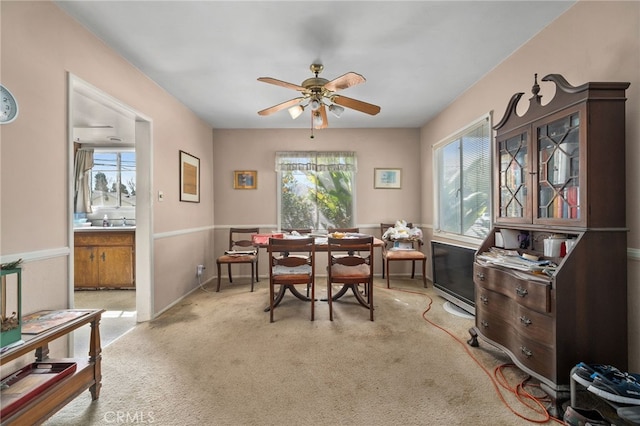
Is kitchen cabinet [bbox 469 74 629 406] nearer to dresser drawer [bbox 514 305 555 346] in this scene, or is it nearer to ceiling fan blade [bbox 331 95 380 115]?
dresser drawer [bbox 514 305 555 346]

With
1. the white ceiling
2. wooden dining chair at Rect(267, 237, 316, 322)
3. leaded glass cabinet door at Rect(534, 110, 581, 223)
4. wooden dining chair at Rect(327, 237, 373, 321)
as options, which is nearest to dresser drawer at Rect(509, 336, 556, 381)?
leaded glass cabinet door at Rect(534, 110, 581, 223)

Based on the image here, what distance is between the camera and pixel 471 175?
3.36m

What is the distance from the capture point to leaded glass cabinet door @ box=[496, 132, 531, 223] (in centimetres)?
199

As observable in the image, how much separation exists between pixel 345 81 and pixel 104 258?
4187mm

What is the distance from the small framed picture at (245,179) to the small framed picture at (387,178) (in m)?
2.11

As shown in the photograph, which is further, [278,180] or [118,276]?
[278,180]

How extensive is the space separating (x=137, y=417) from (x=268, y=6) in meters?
2.70

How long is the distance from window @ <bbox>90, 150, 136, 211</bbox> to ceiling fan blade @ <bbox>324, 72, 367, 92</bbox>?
4.23 m

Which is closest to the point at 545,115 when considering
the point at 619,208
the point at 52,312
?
the point at 619,208

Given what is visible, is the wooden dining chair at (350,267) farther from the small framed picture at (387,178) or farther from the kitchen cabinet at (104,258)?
the kitchen cabinet at (104,258)

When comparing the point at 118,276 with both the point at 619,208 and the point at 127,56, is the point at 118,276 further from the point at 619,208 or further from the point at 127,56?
the point at 619,208

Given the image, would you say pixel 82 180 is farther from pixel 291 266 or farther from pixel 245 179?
pixel 291 266

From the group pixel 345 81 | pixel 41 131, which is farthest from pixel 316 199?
pixel 41 131

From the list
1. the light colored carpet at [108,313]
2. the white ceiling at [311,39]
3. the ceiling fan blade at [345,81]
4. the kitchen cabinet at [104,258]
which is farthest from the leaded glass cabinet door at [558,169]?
the kitchen cabinet at [104,258]
